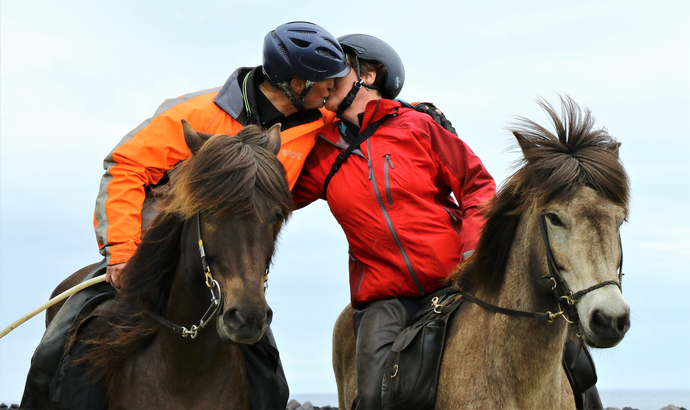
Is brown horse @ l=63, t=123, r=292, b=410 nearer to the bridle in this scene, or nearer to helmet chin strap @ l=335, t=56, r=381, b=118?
helmet chin strap @ l=335, t=56, r=381, b=118

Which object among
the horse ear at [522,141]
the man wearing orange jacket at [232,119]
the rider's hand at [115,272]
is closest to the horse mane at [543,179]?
the horse ear at [522,141]

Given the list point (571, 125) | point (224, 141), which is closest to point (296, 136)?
point (224, 141)

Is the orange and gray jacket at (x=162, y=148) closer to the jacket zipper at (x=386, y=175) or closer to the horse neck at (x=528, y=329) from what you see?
the jacket zipper at (x=386, y=175)

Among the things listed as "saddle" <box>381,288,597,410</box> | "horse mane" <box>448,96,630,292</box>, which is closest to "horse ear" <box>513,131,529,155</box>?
"horse mane" <box>448,96,630,292</box>

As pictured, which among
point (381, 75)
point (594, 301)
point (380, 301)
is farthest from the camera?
point (381, 75)

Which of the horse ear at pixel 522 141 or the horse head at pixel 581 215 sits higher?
the horse ear at pixel 522 141

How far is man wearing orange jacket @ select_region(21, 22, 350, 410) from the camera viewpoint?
452cm

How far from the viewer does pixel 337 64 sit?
5328mm

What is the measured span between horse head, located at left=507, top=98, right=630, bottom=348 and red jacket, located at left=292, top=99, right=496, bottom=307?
0.84 m

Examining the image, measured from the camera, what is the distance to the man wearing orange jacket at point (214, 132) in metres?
4.52

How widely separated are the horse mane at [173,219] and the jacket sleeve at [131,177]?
30 cm

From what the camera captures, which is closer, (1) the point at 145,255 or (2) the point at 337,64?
(1) the point at 145,255

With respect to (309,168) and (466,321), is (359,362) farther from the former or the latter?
(309,168)

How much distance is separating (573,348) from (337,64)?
2690 millimetres
